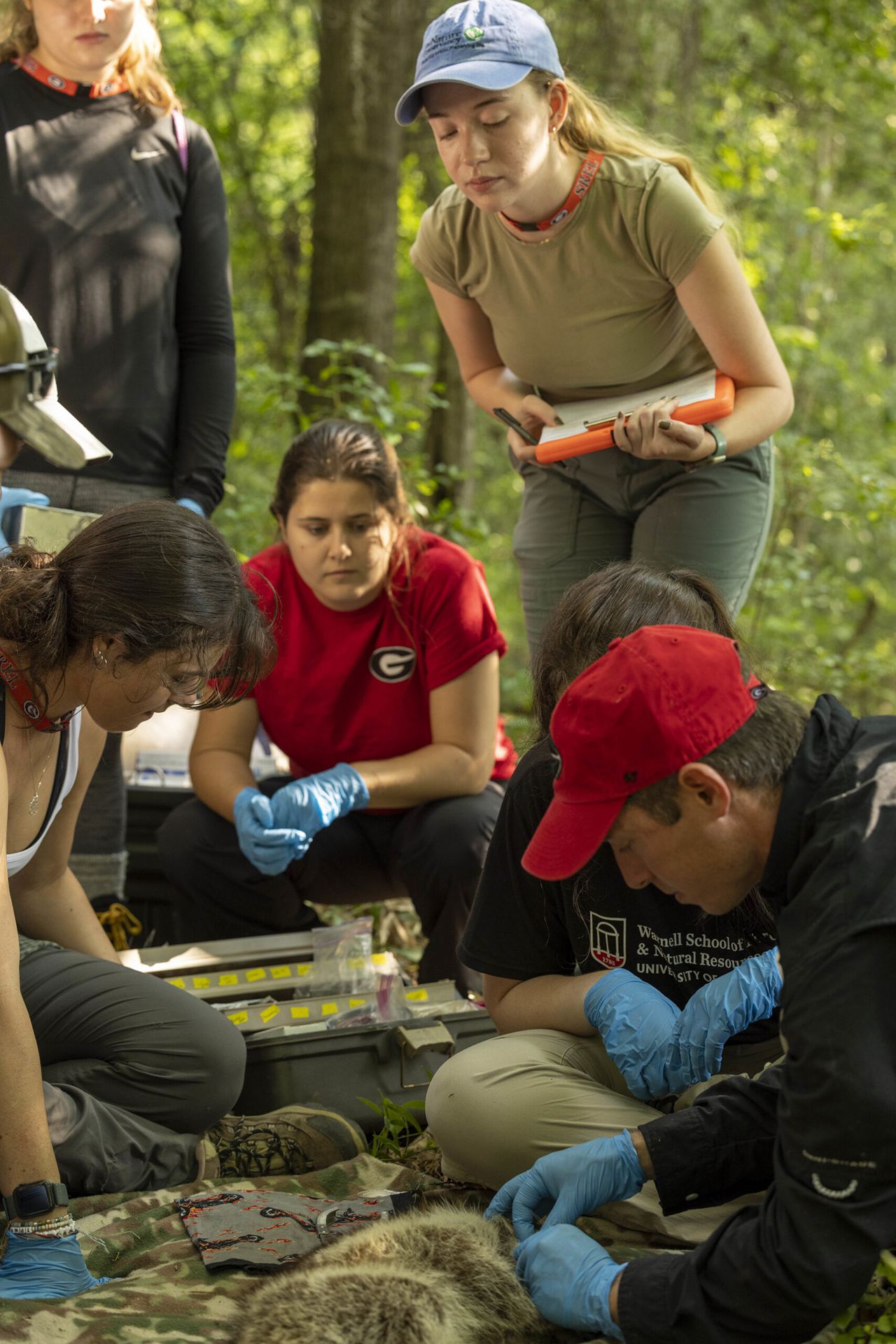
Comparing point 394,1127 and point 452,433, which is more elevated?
point 452,433

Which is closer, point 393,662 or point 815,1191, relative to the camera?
point 815,1191

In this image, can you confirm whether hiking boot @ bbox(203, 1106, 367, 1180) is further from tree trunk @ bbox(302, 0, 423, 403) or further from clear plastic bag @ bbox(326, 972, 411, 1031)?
tree trunk @ bbox(302, 0, 423, 403)

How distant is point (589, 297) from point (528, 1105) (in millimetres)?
1670

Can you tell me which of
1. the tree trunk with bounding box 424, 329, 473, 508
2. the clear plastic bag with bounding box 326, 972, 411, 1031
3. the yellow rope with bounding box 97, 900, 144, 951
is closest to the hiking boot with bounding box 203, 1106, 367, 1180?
the clear plastic bag with bounding box 326, 972, 411, 1031

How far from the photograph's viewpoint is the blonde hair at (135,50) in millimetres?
3057

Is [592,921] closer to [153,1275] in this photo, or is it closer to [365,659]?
[153,1275]

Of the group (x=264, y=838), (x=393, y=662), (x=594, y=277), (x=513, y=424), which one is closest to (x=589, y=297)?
(x=594, y=277)

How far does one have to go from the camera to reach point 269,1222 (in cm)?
209

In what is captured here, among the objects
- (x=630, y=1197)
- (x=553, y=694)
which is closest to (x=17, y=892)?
(x=553, y=694)

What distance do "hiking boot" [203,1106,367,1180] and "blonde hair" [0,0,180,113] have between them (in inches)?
95.9

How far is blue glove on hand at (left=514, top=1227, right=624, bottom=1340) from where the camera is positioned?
160 cm

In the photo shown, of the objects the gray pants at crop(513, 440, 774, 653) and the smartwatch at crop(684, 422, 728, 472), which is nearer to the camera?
the smartwatch at crop(684, 422, 728, 472)

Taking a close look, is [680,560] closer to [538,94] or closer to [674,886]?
[538,94]

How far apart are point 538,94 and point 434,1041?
1.98 metres
